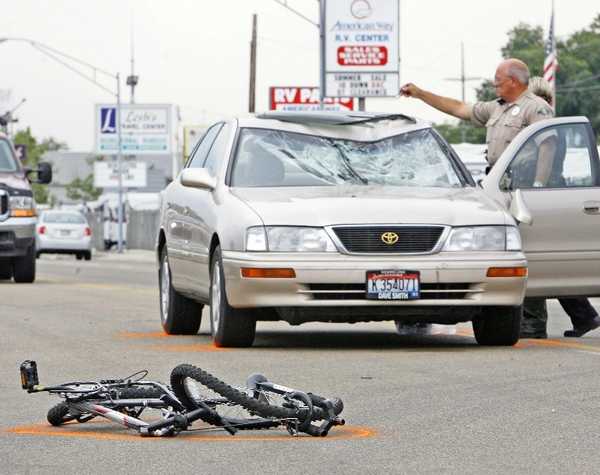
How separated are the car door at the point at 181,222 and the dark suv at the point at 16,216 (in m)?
9.72

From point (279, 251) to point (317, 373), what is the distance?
5.42 ft

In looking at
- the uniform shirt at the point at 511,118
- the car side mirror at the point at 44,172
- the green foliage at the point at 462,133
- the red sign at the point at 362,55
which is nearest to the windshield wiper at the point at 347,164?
the uniform shirt at the point at 511,118

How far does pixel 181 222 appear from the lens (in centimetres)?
1384

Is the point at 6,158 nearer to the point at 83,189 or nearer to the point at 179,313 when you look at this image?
the point at 179,313

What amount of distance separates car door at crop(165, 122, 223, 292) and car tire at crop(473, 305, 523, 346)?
7.58 feet

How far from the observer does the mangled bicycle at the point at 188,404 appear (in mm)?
7383

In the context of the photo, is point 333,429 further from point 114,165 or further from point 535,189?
point 114,165

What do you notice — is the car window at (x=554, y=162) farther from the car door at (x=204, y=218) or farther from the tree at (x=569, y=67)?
the tree at (x=569, y=67)

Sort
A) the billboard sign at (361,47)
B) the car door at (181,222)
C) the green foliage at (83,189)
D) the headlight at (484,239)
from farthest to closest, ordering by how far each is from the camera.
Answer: the green foliage at (83,189)
the billboard sign at (361,47)
the car door at (181,222)
the headlight at (484,239)

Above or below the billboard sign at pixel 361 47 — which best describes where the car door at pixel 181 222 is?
below

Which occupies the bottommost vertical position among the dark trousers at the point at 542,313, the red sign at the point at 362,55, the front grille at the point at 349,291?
the dark trousers at the point at 542,313

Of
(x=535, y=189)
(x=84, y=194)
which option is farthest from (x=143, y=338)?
(x=84, y=194)

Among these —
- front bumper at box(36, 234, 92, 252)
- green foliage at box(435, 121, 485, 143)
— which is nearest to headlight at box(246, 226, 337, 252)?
front bumper at box(36, 234, 92, 252)

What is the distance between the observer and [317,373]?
1023 cm
